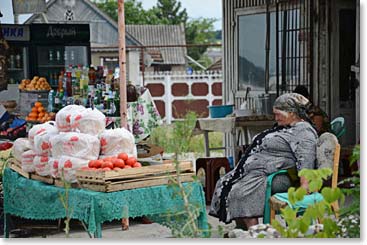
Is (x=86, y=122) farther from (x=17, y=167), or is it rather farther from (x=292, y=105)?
(x=292, y=105)

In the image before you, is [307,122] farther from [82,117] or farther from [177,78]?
[177,78]

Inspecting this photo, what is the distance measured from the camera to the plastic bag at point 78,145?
5836 mm

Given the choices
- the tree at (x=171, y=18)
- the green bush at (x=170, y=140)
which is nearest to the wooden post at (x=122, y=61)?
the green bush at (x=170, y=140)

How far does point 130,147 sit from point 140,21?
3439 cm

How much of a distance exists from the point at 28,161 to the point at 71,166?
23.6 inches

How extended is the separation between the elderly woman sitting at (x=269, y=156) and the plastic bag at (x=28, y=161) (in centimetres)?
143

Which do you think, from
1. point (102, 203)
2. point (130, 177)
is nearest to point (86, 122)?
point (130, 177)

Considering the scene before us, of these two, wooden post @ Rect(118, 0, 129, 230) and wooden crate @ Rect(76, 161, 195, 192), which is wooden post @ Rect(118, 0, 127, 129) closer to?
wooden post @ Rect(118, 0, 129, 230)

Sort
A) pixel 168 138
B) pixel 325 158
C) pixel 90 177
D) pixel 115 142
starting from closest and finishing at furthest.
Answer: pixel 90 177, pixel 115 142, pixel 325 158, pixel 168 138

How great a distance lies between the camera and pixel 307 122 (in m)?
6.21

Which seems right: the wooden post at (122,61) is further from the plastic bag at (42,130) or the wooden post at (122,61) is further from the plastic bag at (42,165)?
the plastic bag at (42,165)

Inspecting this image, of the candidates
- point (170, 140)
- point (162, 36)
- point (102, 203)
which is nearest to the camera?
point (102, 203)

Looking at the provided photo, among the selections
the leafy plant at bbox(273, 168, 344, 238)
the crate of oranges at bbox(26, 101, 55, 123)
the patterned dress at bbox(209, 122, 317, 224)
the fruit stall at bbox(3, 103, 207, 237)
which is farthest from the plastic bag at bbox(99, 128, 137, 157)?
the crate of oranges at bbox(26, 101, 55, 123)

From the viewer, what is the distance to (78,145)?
19.1ft
